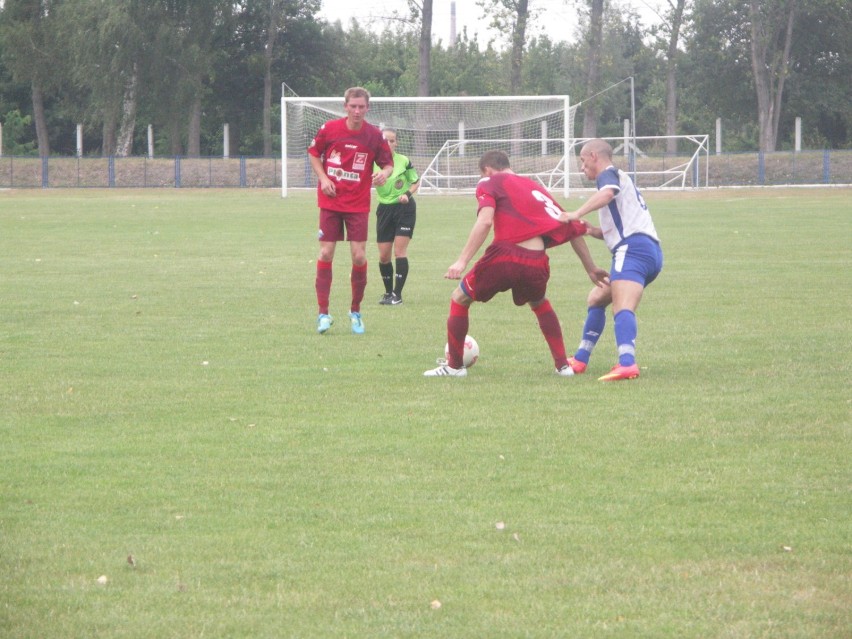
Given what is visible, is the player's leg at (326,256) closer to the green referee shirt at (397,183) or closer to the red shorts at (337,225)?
the red shorts at (337,225)

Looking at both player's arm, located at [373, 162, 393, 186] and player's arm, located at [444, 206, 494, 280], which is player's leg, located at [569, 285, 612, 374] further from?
player's arm, located at [373, 162, 393, 186]

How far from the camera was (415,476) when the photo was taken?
5.71 metres

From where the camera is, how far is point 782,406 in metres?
7.29

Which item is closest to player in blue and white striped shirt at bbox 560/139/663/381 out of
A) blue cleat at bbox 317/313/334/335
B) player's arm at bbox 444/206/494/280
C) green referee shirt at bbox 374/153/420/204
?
player's arm at bbox 444/206/494/280

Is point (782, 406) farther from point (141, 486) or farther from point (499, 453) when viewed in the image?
point (141, 486)

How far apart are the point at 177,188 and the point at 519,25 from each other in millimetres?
17350

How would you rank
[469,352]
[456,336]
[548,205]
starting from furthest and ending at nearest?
[469,352], [456,336], [548,205]

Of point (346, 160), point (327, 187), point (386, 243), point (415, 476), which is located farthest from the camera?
point (386, 243)

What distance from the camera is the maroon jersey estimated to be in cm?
807

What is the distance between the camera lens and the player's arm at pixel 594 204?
7992 mm

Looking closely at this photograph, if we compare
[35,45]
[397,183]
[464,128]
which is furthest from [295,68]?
[397,183]

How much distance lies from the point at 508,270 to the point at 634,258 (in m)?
0.93

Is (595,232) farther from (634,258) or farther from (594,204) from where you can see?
(594,204)

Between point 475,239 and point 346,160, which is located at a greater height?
point 346,160
